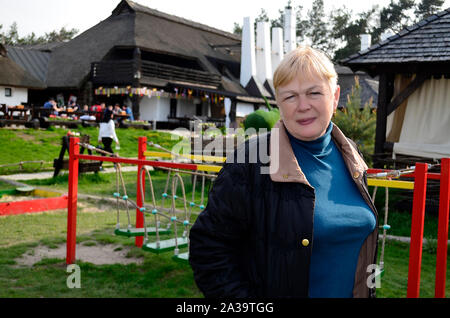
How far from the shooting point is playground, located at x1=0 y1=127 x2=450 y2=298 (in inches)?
162

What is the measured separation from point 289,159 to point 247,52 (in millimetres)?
33796

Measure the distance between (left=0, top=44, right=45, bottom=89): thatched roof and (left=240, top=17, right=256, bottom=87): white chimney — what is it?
14.3m

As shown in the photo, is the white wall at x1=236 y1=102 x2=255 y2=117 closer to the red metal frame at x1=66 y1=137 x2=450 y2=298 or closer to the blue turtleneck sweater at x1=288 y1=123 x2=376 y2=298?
the red metal frame at x1=66 y1=137 x2=450 y2=298

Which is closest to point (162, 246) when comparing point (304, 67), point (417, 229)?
point (417, 229)

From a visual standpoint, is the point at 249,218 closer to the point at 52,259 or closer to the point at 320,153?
the point at 320,153

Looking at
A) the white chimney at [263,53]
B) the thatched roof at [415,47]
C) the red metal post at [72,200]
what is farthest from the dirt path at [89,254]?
the white chimney at [263,53]

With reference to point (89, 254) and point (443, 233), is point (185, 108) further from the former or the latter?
point (443, 233)

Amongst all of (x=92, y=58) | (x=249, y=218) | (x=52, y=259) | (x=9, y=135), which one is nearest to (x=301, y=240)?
(x=249, y=218)

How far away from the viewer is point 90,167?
41.2 feet

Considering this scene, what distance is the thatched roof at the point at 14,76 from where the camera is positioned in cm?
3056

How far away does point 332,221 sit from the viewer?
192 cm

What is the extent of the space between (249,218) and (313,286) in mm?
398

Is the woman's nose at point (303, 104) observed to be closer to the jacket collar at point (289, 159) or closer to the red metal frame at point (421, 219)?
the jacket collar at point (289, 159)

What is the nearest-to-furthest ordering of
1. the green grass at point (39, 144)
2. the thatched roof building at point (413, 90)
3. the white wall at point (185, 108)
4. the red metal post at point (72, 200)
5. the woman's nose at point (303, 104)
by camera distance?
the woman's nose at point (303, 104), the red metal post at point (72, 200), the thatched roof building at point (413, 90), the green grass at point (39, 144), the white wall at point (185, 108)
